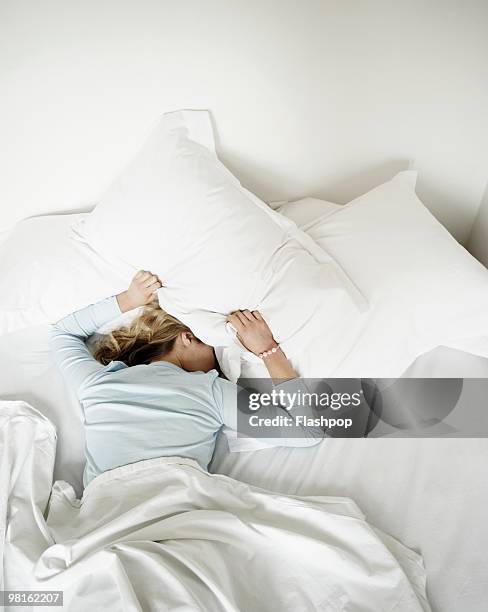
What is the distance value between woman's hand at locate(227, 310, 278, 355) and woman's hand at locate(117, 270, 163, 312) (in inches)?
8.5

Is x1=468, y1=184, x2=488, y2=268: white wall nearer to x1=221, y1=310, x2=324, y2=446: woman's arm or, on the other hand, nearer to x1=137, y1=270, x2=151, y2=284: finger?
x1=221, y1=310, x2=324, y2=446: woman's arm

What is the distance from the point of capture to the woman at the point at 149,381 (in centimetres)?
108

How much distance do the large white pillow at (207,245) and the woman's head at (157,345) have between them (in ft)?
0.17

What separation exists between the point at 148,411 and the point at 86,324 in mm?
336

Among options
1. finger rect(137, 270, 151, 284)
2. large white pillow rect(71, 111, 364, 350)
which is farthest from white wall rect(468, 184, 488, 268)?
finger rect(137, 270, 151, 284)

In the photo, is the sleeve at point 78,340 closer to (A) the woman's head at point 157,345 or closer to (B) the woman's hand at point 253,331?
(A) the woman's head at point 157,345

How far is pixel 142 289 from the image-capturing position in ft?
4.23

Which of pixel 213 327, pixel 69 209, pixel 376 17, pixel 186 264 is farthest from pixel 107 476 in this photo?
pixel 376 17

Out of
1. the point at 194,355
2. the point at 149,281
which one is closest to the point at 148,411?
the point at 194,355

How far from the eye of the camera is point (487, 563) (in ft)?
2.95

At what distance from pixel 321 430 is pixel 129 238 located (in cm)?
63

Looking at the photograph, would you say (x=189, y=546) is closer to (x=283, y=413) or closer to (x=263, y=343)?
(x=283, y=413)

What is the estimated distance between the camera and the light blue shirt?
1.07 m

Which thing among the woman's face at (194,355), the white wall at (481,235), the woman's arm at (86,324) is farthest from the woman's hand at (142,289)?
the white wall at (481,235)
